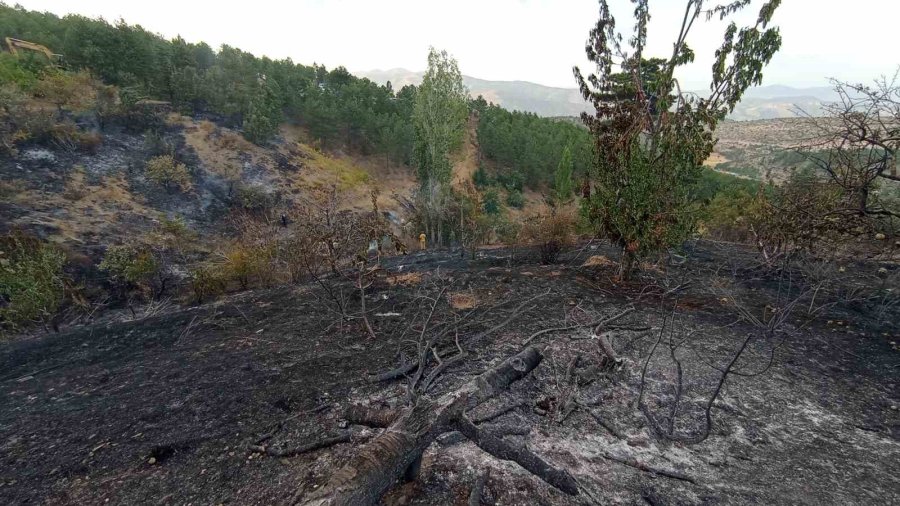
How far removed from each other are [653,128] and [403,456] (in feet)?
→ 28.5

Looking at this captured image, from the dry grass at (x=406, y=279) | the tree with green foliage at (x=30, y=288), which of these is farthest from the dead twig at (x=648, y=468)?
the tree with green foliage at (x=30, y=288)

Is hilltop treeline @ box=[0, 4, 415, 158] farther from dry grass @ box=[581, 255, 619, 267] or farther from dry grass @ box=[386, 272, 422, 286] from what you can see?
dry grass @ box=[581, 255, 619, 267]

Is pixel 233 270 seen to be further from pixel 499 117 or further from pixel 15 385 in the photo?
pixel 499 117

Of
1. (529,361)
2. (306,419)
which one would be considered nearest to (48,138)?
(306,419)

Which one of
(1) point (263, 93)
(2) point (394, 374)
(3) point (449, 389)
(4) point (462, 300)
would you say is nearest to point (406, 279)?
(4) point (462, 300)

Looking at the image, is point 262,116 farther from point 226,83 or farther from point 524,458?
point 524,458

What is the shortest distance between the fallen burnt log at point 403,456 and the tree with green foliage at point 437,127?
15.0 meters

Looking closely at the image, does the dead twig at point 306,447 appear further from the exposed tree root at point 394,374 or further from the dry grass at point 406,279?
the dry grass at point 406,279

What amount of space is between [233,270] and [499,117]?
113ft

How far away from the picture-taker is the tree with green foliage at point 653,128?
311 inches

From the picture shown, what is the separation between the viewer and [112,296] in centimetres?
1177

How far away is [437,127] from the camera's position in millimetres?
19297

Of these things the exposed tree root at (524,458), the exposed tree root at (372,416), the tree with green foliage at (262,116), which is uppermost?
the tree with green foliage at (262,116)

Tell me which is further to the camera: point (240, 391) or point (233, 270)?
point (233, 270)
